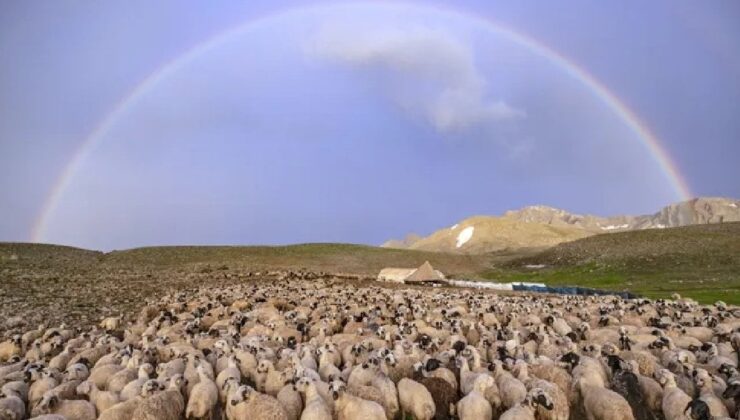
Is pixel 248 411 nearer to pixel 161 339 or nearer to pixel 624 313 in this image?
pixel 161 339

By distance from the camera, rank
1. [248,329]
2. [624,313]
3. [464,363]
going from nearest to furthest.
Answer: [464,363]
[248,329]
[624,313]

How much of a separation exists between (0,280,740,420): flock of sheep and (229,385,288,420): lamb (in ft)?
0.09

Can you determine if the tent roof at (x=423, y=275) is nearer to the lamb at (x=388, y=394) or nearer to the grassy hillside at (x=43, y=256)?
the grassy hillside at (x=43, y=256)

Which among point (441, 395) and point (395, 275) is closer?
point (441, 395)

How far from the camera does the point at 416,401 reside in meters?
13.2

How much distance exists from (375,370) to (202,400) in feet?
13.6

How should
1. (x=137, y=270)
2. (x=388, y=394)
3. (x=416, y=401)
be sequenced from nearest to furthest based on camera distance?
(x=416, y=401)
(x=388, y=394)
(x=137, y=270)

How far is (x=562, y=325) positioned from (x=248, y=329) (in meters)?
11.9

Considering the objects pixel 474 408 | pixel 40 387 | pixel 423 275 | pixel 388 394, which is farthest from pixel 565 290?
pixel 40 387

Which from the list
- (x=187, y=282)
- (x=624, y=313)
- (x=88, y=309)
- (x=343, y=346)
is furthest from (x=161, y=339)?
(x=187, y=282)

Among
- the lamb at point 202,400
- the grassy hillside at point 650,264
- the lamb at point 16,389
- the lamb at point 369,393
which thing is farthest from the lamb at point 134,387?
the grassy hillside at point 650,264

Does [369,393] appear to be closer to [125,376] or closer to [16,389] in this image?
[125,376]

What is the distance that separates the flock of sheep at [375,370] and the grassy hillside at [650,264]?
24277 mm

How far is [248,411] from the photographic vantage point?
39.3ft
